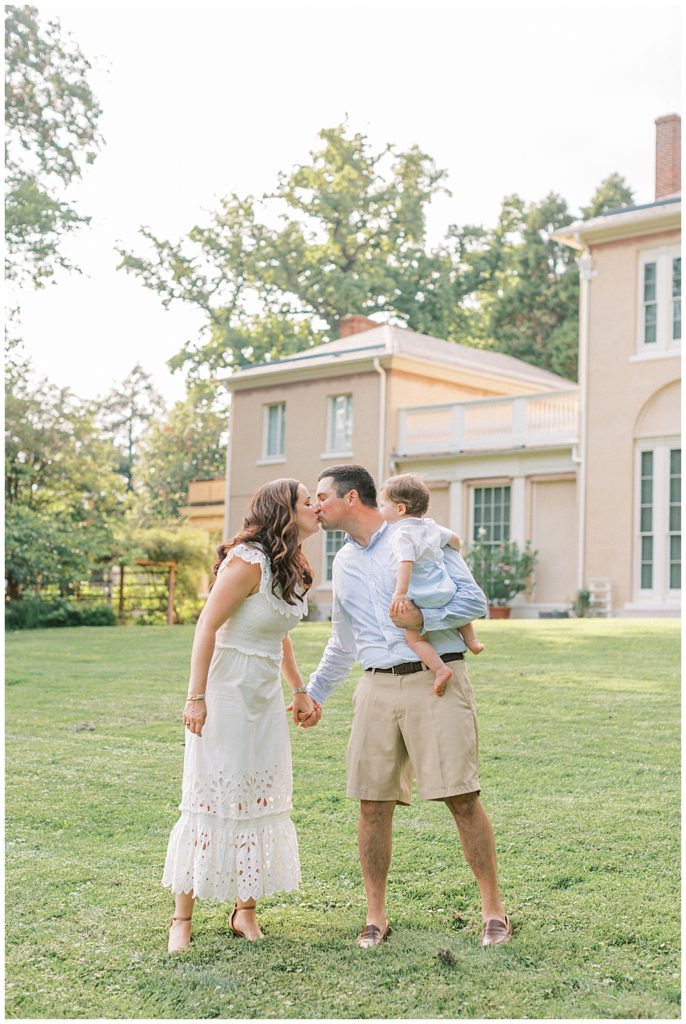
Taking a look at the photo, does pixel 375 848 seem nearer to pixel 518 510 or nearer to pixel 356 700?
pixel 356 700

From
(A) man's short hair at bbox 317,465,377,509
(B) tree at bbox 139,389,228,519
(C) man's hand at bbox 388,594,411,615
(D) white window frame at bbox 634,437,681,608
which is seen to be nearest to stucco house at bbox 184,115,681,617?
(D) white window frame at bbox 634,437,681,608

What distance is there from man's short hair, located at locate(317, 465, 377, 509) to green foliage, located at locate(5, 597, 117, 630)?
1770cm

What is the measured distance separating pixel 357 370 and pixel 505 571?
263 inches

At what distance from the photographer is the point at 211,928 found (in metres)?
4.73

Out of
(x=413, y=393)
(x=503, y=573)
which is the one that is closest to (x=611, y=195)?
(x=413, y=393)

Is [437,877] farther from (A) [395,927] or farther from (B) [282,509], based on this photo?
(B) [282,509]

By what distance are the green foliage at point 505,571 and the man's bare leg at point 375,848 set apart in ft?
59.3

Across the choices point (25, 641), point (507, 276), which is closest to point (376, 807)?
point (25, 641)

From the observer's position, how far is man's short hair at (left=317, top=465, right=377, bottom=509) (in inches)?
182

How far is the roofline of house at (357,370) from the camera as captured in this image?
26.4 metres

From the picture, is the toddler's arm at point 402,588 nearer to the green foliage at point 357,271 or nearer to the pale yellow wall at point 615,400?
the pale yellow wall at point 615,400

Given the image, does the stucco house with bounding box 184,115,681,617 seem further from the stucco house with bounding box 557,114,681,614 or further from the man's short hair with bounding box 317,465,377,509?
the man's short hair with bounding box 317,465,377,509

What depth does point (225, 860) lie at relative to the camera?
4.43m

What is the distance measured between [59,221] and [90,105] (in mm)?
3131
